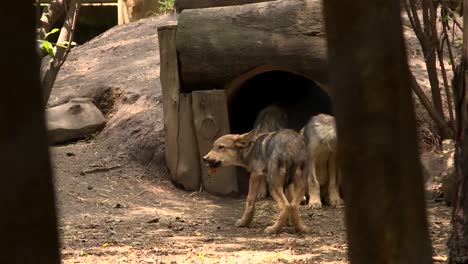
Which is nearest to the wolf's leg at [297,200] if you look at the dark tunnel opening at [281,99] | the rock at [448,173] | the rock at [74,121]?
the rock at [448,173]

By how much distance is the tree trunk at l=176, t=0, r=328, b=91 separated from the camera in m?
9.34

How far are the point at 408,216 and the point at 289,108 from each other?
9.58 m

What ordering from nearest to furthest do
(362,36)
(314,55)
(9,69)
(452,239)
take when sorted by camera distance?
(9,69), (362,36), (452,239), (314,55)

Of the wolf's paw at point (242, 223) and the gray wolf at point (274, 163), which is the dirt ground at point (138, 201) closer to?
the wolf's paw at point (242, 223)

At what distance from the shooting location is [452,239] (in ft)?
14.6

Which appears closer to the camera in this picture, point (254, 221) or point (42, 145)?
point (42, 145)

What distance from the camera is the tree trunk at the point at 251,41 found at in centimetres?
934

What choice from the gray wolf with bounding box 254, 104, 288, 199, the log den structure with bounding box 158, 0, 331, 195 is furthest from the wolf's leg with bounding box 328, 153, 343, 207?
the log den structure with bounding box 158, 0, 331, 195

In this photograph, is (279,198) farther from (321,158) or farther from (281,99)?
(281,99)

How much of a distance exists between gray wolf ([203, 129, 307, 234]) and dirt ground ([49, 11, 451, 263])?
0.67 feet

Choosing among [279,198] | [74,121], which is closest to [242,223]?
[279,198]

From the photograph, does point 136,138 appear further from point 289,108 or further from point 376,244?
point 376,244

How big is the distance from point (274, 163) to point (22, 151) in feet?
21.7

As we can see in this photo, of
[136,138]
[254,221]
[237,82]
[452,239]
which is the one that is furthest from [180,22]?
[452,239]
